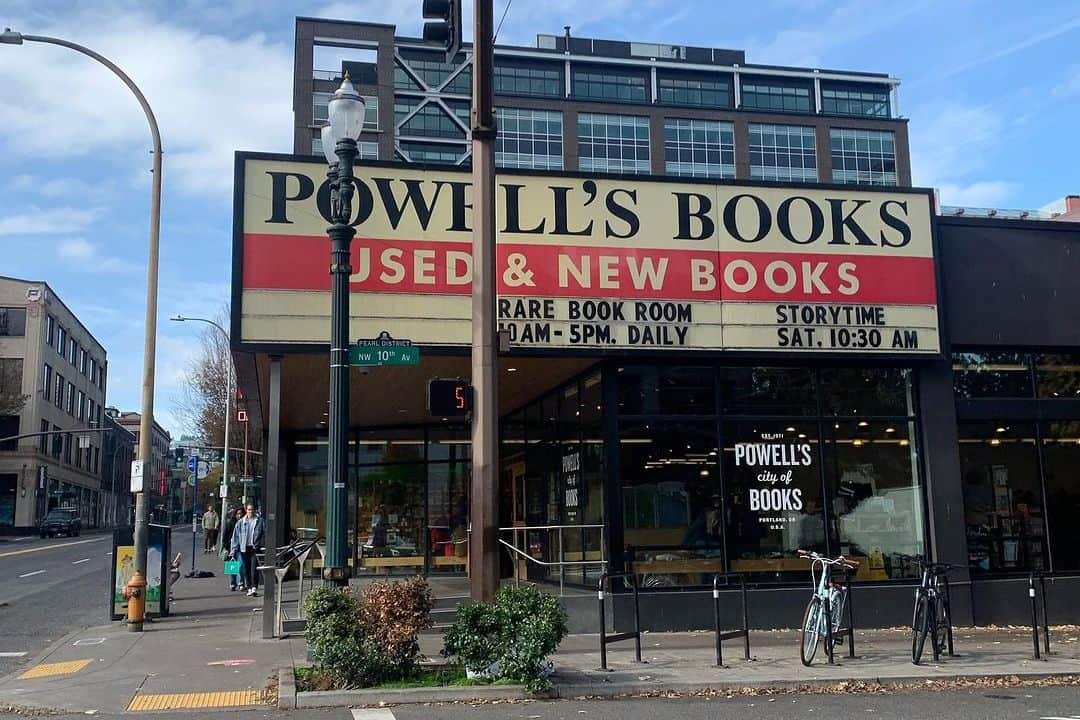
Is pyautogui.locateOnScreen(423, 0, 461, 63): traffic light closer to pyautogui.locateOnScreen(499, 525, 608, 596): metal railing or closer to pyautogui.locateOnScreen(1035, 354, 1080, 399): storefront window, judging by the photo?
pyautogui.locateOnScreen(499, 525, 608, 596): metal railing

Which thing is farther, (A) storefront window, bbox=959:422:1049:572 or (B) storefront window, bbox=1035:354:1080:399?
(B) storefront window, bbox=1035:354:1080:399

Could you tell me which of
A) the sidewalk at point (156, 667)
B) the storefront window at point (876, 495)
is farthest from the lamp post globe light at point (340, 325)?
the storefront window at point (876, 495)

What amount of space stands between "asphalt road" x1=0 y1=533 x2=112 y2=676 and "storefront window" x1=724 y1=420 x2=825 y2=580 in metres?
9.32

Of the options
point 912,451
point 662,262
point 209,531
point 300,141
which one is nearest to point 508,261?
point 662,262

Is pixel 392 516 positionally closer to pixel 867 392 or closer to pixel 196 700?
pixel 867 392

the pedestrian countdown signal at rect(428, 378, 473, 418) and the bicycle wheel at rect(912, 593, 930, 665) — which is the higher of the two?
the pedestrian countdown signal at rect(428, 378, 473, 418)

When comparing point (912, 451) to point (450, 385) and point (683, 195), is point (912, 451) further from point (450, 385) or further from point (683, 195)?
point (450, 385)

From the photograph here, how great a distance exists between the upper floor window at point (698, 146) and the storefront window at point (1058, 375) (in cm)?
5973

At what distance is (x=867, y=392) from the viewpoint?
14969 millimetres

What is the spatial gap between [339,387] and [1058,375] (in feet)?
37.0

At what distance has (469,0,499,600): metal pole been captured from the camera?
1015 cm

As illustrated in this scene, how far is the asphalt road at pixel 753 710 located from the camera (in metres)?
8.94

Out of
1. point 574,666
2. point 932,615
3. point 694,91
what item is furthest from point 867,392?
point 694,91

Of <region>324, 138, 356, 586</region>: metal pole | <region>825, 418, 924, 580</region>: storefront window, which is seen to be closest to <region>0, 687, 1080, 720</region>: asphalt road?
<region>324, 138, 356, 586</region>: metal pole
